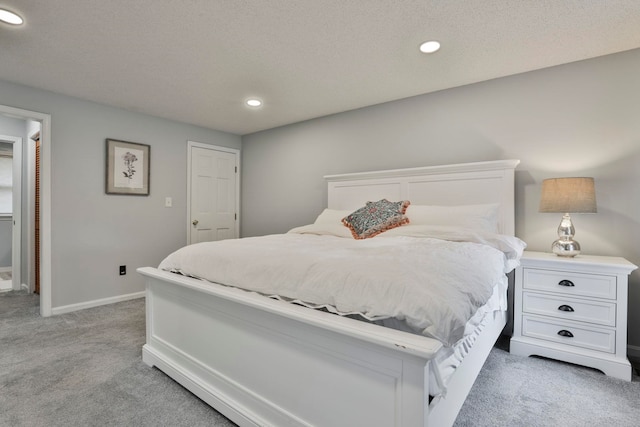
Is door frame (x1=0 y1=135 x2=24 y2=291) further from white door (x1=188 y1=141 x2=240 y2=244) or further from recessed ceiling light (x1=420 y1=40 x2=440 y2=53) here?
recessed ceiling light (x1=420 y1=40 x2=440 y2=53)

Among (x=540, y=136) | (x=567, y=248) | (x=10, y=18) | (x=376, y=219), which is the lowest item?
(x=567, y=248)

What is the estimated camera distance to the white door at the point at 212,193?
167 inches

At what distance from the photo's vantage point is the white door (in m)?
4.25

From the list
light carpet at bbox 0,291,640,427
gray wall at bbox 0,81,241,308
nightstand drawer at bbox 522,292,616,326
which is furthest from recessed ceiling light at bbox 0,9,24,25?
nightstand drawer at bbox 522,292,616,326

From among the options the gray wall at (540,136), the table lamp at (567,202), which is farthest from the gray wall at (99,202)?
the table lamp at (567,202)

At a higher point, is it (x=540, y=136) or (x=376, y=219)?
(x=540, y=136)

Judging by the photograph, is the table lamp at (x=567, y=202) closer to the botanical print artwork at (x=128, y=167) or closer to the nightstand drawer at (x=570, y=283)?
the nightstand drawer at (x=570, y=283)

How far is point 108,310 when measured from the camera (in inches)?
127

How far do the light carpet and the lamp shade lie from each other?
1.07 metres

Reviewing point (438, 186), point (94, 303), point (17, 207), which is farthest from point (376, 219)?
point (17, 207)

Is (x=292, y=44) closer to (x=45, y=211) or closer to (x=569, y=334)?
(x=569, y=334)

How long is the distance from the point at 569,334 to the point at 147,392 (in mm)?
2692

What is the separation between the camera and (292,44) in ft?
7.21

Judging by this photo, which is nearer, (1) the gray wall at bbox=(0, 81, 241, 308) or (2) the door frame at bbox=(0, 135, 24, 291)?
(1) the gray wall at bbox=(0, 81, 241, 308)
